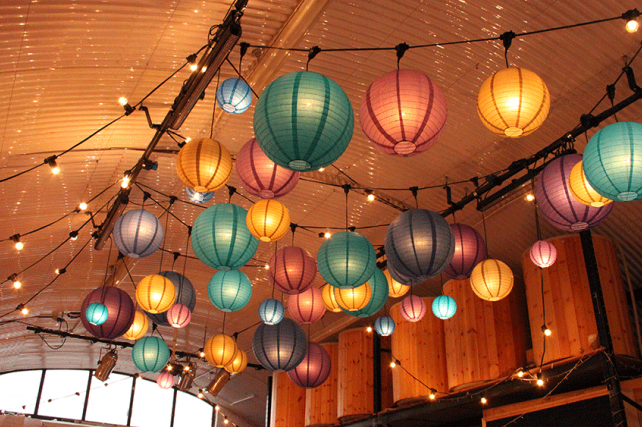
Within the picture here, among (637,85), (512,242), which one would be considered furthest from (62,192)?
(637,85)

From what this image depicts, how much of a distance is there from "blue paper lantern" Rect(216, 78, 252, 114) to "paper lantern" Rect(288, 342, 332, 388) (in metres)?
4.12

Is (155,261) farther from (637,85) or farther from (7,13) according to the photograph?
(637,85)

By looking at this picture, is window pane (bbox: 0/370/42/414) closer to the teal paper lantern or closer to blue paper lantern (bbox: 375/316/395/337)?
blue paper lantern (bbox: 375/316/395/337)

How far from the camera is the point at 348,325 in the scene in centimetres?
1098

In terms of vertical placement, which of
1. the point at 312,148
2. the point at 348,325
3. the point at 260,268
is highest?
the point at 260,268

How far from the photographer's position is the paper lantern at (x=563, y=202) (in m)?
4.32

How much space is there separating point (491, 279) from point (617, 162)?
2.34 metres

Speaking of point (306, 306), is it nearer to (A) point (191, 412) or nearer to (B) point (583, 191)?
(B) point (583, 191)

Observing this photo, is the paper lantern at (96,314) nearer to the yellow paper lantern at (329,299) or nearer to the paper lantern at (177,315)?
the paper lantern at (177,315)

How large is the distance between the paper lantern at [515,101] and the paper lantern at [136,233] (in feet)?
11.3

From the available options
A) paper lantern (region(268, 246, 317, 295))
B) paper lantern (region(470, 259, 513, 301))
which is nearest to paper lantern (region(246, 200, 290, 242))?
paper lantern (region(268, 246, 317, 295))

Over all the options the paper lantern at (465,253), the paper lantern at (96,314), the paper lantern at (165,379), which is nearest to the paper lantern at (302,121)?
the paper lantern at (465,253)

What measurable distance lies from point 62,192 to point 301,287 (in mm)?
3932

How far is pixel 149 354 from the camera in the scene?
835 cm
